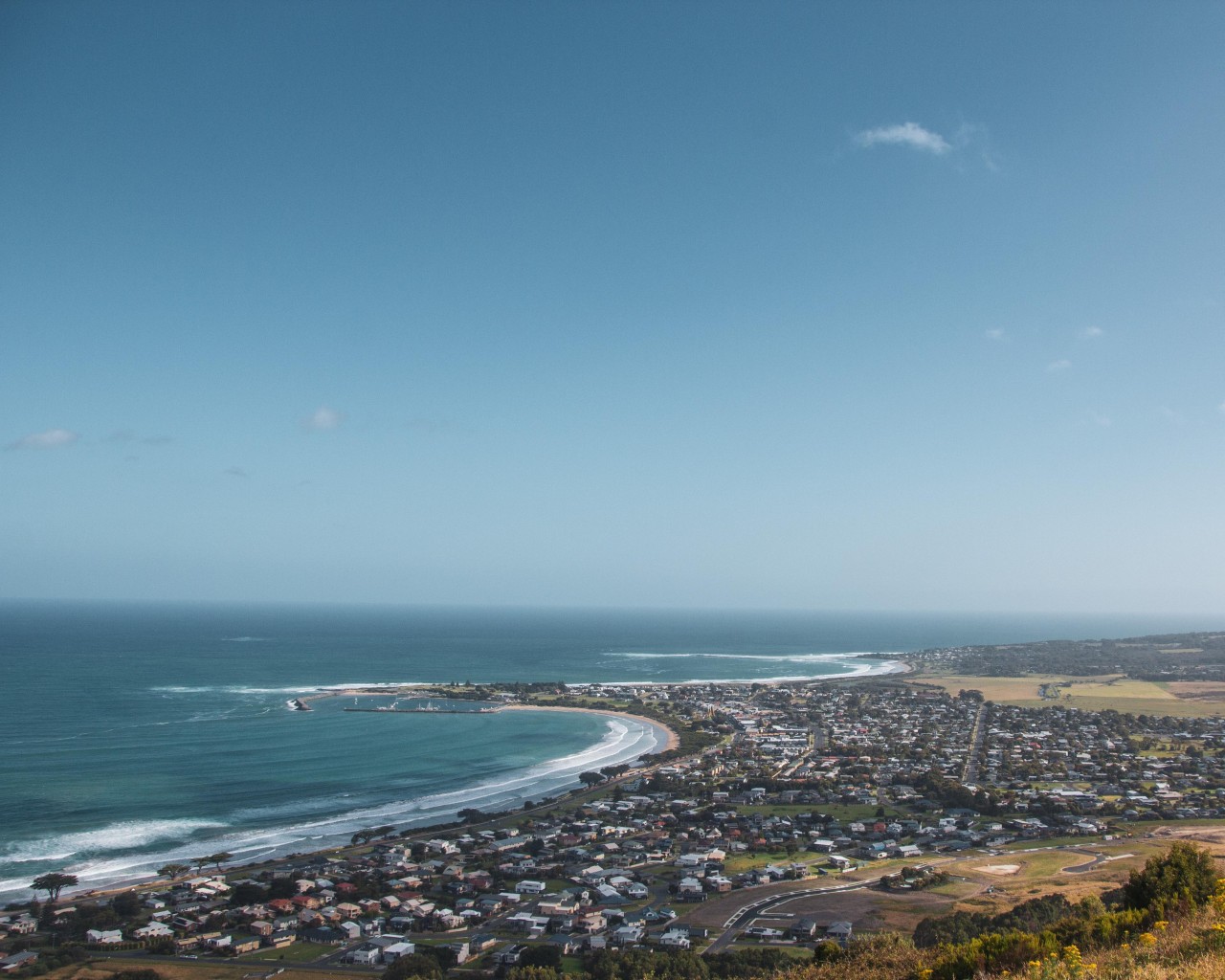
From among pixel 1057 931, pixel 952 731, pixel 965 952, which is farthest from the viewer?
pixel 952 731

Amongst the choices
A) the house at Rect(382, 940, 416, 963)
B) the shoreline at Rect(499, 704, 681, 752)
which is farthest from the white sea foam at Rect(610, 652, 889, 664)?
the house at Rect(382, 940, 416, 963)

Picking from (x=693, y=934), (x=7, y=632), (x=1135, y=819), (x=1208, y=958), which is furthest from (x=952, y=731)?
(x=7, y=632)

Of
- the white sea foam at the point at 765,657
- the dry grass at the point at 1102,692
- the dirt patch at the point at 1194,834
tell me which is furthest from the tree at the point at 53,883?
the white sea foam at the point at 765,657

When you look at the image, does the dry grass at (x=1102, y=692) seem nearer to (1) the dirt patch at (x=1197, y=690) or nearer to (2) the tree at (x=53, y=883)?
(1) the dirt patch at (x=1197, y=690)

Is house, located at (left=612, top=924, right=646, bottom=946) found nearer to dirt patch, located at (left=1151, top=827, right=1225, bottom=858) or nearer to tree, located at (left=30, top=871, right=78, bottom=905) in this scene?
tree, located at (left=30, top=871, right=78, bottom=905)

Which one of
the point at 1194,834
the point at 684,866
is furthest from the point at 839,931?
the point at 1194,834

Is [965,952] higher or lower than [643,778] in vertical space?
higher

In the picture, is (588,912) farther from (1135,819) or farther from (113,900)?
(1135,819)
